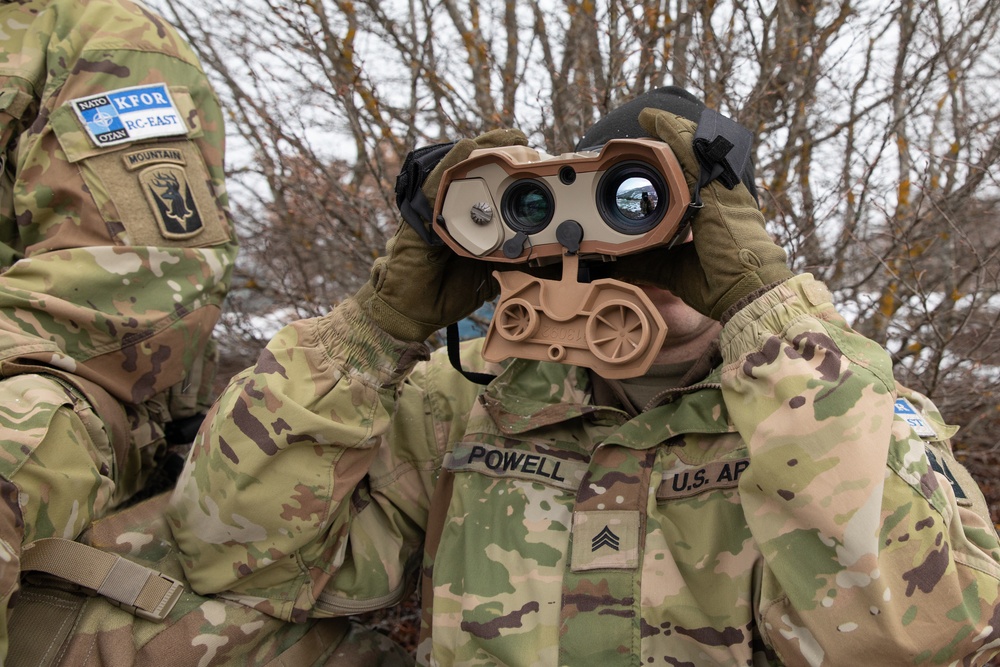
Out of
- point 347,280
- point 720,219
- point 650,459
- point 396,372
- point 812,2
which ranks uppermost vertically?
point 812,2

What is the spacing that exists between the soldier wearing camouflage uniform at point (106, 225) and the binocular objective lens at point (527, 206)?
0.68 metres

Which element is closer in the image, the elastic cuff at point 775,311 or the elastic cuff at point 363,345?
the elastic cuff at point 775,311

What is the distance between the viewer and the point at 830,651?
983 millimetres

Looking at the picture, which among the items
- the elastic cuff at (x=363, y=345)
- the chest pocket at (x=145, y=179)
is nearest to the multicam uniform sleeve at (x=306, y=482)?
the elastic cuff at (x=363, y=345)

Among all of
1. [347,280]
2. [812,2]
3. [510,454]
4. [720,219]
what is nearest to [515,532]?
[510,454]

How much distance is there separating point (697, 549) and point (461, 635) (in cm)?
43

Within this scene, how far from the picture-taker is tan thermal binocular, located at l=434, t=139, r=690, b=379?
1.11 meters

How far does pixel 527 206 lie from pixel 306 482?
2.00 ft

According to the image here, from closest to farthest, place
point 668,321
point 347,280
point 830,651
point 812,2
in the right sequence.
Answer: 1. point 830,651
2. point 668,321
3. point 812,2
4. point 347,280

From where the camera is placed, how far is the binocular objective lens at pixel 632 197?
1.14 metres

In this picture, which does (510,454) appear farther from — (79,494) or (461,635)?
(79,494)

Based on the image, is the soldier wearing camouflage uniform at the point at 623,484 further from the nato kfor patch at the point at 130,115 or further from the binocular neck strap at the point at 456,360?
the nato kfor patch at the point at 130,115

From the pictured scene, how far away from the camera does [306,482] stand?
4.20 ft

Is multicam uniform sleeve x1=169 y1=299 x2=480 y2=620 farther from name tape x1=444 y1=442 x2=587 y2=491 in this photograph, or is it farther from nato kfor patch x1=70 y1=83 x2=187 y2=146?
nato kfor patch x1=70 y1=83 x2=187 y2=146
